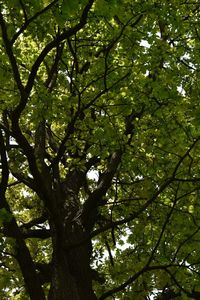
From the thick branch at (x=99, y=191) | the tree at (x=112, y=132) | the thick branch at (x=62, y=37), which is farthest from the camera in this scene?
the thick branch at (x=99, y=191)

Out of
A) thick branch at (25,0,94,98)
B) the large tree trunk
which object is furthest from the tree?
thick branch at (25,0,94,98)

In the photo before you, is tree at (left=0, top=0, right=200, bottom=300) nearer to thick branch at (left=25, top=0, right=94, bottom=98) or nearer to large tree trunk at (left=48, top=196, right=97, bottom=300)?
large tree trunk at (left=48, top=196, right=97, bottom=300)

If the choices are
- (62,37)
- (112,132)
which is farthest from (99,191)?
(62,37)

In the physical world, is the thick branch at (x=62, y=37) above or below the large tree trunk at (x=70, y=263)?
above

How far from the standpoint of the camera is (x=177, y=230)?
955 cm

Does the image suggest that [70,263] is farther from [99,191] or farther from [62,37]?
[62,37]

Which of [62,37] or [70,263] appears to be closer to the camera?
[62,37]

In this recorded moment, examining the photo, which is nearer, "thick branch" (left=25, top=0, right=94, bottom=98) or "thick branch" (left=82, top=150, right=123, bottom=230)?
"thick branch" (left=25, top=0, right=94, bottom=98)

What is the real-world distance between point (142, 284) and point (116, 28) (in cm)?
689

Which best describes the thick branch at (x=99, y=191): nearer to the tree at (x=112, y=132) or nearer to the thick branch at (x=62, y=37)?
the tree at (x=112, y=132)

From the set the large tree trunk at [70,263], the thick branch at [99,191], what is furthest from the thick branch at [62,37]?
the thick branch at [99,191]

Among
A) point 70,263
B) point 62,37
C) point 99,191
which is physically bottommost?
point 70,263

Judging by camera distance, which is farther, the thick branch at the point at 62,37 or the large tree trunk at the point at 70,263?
the large tree trunk at the point at 70,263

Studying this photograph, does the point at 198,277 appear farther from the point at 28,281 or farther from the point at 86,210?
the point at 28,281
